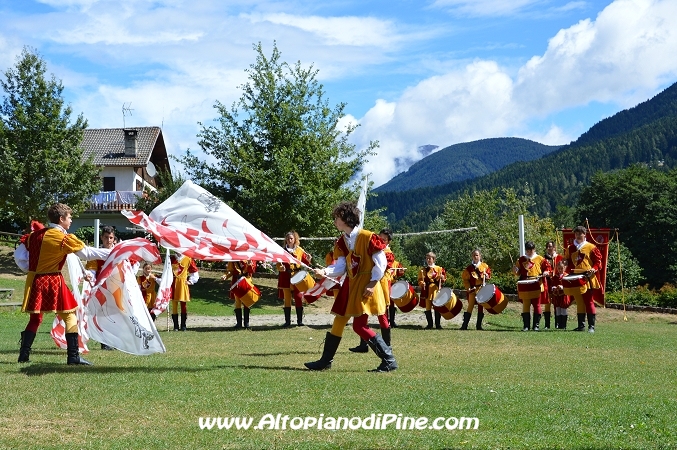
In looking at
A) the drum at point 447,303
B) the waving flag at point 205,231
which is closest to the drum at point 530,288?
the drum at point 447,303

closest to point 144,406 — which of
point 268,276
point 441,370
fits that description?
point 441,370

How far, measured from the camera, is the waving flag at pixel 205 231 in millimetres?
9891

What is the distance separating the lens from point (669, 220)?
59.9 m

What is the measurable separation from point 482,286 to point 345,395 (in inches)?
396

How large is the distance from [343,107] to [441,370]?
2293cm

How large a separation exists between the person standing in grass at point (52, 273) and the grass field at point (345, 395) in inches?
23.3

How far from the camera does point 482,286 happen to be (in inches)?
672

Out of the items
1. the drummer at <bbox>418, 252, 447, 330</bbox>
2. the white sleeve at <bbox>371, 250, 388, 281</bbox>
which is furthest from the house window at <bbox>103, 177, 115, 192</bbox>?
the white sleeve at <bbox>371, 250, 388, 281</bbox>

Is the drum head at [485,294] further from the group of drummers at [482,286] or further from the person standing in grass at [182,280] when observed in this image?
the person standing in grass at [182,280]

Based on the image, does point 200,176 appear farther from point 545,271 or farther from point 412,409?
point 412,409

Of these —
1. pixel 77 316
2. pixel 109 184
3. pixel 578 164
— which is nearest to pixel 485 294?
pixel 77 316

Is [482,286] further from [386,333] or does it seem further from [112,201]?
[112,201]

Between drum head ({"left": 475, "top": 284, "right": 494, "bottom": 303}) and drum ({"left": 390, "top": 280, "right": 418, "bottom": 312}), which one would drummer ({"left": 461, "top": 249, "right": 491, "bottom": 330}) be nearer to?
drum head ({"left": 475, "top": 284, "right": 494, "bottom": 303})

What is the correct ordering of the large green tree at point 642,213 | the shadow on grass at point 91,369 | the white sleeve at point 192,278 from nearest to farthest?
the shadow on grass at point 91,369 < the white sleeve at point 192,278 < the large green tree at point 642,213
